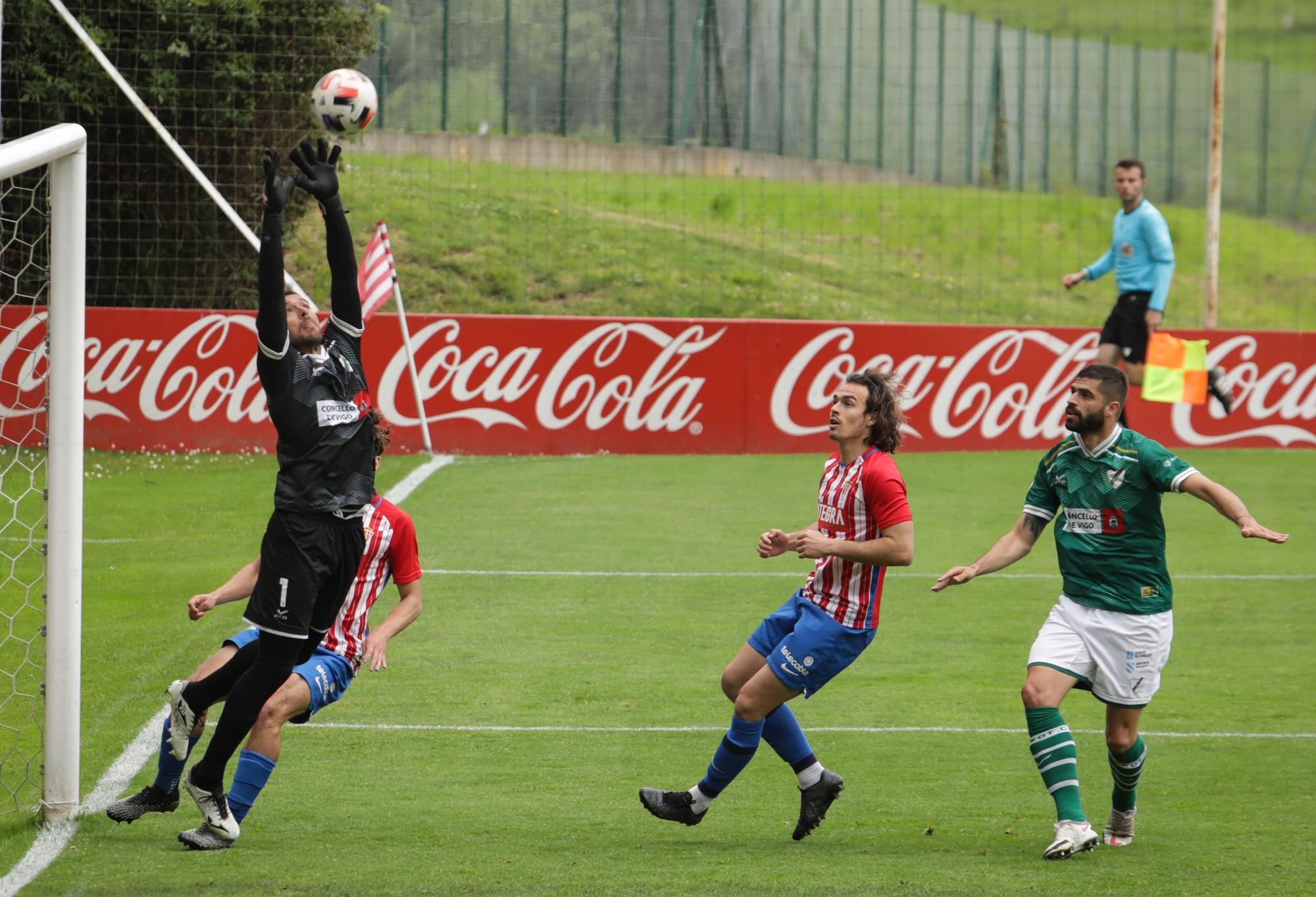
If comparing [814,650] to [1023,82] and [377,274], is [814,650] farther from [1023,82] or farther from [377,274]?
[1023,82]

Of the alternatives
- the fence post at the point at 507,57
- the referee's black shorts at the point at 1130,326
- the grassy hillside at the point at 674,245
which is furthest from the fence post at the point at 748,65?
the referee's black shorts at the point at 1130,326

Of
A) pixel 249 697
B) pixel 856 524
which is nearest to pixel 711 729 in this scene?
pixel 856 524

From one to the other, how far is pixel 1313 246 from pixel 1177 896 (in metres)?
26.5

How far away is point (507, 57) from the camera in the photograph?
18391mm

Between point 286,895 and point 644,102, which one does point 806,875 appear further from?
point 644,102

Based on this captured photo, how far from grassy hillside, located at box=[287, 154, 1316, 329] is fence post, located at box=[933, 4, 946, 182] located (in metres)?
1.31

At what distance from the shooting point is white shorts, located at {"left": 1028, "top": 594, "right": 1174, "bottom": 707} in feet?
19.9

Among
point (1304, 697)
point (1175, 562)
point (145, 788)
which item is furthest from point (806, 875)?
point (1175, 562)

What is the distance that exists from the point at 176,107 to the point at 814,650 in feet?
44.3

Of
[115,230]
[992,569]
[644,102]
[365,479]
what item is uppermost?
[644,102]

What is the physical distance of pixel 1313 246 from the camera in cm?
2897

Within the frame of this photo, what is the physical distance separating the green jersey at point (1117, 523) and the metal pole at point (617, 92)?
1346cm

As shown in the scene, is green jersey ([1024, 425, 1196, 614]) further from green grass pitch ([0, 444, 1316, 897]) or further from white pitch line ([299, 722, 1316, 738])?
white pitch line ([299, 722, 1316, 738])

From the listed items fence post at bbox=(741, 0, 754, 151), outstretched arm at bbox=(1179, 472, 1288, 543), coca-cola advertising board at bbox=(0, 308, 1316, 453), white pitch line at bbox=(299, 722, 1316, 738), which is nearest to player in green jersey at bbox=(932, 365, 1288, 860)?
outstretched arm at bbox=(1179, 472, 1288, 543)
